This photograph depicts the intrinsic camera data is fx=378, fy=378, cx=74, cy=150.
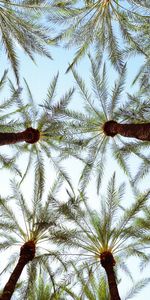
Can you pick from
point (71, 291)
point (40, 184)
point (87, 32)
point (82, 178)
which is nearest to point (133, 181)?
point (82, 178)

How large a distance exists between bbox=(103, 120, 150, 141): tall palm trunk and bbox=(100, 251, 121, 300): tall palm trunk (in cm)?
393

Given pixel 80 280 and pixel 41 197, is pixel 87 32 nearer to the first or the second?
pixel 41 197

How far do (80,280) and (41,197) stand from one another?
3131mm

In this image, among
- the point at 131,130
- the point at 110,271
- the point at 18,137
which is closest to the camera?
the point at 131,130

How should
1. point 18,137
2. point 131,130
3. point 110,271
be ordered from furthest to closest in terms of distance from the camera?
point 18,137, point 110,271, point 131,130

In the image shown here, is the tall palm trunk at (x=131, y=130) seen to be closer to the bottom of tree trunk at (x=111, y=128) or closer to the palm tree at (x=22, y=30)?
the bottom of tree trunk at (x=111, y=128)

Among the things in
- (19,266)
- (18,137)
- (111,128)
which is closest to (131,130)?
(111,128)

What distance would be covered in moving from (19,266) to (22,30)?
698 centimetres

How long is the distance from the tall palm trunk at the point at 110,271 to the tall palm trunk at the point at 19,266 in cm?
230

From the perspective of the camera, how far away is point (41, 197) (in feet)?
44.3

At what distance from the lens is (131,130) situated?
1037cm

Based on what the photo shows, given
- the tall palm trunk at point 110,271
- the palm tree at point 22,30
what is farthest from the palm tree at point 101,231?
the palm tree at point 22,30

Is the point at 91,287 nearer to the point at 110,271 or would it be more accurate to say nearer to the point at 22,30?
the point at 110,271

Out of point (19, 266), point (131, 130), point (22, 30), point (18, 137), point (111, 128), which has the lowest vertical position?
point (19, 266)
